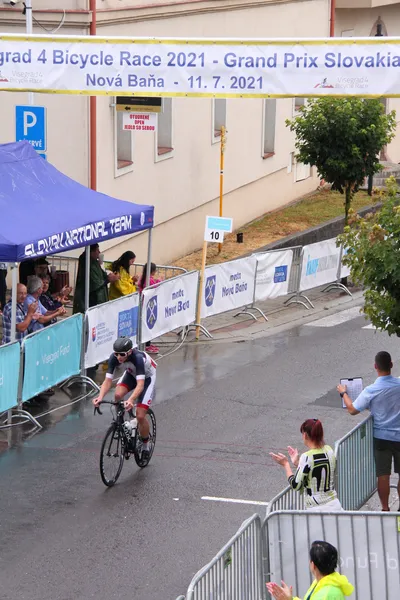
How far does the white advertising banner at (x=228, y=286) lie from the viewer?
19.2 metres

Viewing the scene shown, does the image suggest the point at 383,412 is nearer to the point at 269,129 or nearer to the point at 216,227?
the point at 216,227

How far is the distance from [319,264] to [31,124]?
6.85 meters

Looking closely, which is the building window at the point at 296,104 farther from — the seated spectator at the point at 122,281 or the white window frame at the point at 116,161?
the seated spectator at the point at 122,281

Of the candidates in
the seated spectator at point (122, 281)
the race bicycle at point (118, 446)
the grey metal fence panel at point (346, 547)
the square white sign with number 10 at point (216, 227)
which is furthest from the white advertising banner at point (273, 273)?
the grey metal fence panel at point (346, 547)

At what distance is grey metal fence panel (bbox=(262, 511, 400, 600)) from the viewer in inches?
328

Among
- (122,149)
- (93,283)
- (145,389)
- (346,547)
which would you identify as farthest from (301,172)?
(346,547)

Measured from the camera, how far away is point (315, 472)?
30.8 ft

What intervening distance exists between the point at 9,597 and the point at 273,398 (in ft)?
22.0

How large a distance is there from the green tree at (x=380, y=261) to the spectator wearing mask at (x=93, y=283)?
20.8 ft

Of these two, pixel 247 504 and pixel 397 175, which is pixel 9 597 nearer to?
pixel 247 504

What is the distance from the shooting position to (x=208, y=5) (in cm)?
2444

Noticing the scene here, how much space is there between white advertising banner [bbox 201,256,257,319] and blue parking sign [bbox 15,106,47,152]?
348 centimetres

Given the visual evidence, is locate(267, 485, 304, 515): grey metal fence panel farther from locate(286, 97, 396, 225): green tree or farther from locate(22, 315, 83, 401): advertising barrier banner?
locate(286, 97, 396, 225): green tree

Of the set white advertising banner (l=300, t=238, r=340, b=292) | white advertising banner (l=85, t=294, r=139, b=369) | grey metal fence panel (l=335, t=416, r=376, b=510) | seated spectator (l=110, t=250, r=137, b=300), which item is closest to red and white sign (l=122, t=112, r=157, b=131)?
seated spectator (l=110, t=250, r=137, b=300)
